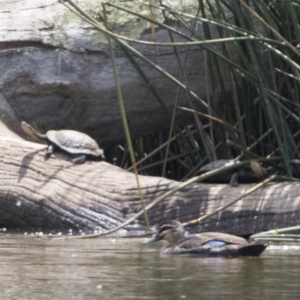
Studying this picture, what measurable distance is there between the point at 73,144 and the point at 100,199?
46 centimetres

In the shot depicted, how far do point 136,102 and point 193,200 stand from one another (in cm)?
125

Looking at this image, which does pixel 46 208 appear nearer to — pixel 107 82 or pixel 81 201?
pixel 81 201

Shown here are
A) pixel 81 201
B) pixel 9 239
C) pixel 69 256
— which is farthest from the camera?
pixel 81 201

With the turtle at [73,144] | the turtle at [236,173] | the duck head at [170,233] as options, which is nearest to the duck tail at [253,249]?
Result: the duck head at [170,233]

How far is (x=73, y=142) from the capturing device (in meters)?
5.76

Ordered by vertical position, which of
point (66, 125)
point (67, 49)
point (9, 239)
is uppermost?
point (67, 49)

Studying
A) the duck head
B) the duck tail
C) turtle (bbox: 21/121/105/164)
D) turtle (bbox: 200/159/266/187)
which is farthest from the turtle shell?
the duck tail

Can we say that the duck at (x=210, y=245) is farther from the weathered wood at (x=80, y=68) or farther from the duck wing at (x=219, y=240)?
the weathered wood at (x=80, y=68)

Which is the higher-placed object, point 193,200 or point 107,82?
point 107,82

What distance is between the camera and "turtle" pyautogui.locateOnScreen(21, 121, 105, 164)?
567 centimetres

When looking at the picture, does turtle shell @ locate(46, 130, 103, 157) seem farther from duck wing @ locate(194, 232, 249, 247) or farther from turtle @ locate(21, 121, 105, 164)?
duck wing @ locate(194, 232, 249, 247)

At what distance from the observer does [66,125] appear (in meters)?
6.39

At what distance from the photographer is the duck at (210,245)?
423 centimetres

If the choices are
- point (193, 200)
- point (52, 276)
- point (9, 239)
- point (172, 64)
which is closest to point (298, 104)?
point (193, 200)
